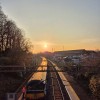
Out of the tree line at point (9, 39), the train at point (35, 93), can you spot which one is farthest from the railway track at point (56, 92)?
the tree line at point (9, 39)

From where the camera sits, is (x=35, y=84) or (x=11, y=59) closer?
(x=35, y=84)

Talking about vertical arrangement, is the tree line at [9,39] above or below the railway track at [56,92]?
above

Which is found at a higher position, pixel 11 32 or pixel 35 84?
pixel 11 32

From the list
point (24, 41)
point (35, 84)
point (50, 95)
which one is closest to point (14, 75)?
point (50, 95)

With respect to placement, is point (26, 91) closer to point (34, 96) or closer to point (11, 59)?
point (34, 96)

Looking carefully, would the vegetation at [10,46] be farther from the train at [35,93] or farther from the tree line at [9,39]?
the train at [35,93]

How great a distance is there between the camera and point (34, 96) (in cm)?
2609

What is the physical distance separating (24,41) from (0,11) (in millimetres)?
36698

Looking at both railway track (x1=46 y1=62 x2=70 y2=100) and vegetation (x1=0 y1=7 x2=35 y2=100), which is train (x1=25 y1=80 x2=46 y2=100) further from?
vegetation (x1=0 y1=7 x2=35 y2=100)

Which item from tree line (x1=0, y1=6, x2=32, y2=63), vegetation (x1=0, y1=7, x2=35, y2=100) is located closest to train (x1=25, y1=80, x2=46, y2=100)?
vegetation (x1=0, y1=7, x2=35, y2=100)

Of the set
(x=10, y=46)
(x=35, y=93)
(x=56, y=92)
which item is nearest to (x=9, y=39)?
(x=10, y=46)

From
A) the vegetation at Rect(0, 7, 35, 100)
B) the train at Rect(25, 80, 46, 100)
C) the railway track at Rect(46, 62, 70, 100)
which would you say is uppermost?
the vegetation at Rect(0, 7, 35, 100)

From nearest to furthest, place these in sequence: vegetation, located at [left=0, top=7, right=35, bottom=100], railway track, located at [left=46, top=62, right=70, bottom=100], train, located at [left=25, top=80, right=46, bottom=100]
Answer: train, located at [left=25, top=80, right=46, bottom=100], railway track, located at [left=46, top=62, right=70, bottom=100], vegetation, located at [left=0, top=7, right=35, bottom=100]

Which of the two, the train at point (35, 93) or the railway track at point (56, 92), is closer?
the train at point (35, 93)
